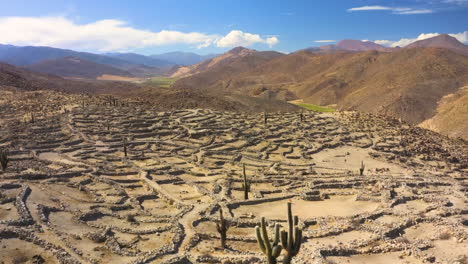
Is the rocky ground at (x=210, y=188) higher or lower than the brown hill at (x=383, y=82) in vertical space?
lower

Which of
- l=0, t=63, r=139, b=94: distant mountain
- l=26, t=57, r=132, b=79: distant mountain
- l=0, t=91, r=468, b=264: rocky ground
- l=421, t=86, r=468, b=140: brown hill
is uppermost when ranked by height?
l=26, t=57, r=132, b=79: distant mountain

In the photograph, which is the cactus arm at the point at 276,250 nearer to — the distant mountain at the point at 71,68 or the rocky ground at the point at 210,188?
the rocky ground at the point at 210,188

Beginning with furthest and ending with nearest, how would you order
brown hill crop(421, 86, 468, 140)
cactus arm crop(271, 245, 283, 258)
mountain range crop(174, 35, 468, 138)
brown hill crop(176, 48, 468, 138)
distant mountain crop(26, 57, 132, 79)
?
distant mountain crop(26, 57, 132, 79), brown hill crop(176, 48, 468, 138), mountain range crop(174, 35, 468, 138), brown hill crop(421, 86, 468, 140), cactus arm crop(271, 245, 283, 258)

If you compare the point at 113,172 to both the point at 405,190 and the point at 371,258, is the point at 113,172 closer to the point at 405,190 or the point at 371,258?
the point at 371,258

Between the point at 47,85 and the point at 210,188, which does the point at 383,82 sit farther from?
the point at 47,85

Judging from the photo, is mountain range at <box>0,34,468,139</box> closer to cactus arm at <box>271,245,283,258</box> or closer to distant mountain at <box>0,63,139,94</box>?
distant mountain at <box>0,63,139,94</box>

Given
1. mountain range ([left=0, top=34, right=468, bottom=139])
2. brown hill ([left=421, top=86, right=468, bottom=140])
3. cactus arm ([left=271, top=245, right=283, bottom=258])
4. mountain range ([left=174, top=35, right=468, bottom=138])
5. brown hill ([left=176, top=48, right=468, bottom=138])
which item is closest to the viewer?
cactus arm ([left=271, top=245, right=283, bottom=258])

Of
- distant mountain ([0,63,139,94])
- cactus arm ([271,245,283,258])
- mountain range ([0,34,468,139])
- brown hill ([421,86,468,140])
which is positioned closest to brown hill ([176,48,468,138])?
mountain range ([0,34,468,139])

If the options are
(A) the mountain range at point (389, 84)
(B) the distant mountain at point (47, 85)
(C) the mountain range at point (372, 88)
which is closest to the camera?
(C) the mountain range at point (372, 88)

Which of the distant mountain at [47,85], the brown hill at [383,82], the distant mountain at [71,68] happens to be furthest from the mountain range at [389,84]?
the distant mountain at [71,68]
